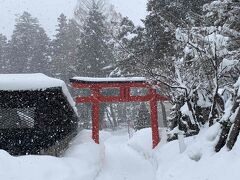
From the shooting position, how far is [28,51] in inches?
1945

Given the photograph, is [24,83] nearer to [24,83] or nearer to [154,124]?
[24,83]

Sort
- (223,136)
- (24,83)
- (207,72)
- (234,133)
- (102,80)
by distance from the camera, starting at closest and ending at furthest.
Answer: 1. (234,133)
2. (223,136)
3. (207,72)
4. (24,83)
5. (102,80)

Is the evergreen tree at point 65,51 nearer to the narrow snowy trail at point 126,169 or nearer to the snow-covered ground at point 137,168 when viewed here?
the narrow snowy trail at point 126,169

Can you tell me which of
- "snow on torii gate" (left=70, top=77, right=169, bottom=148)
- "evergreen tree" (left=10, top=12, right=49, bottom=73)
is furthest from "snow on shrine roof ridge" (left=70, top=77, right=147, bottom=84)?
"evergreen tree" (left=10, top=12, right=49, bottom=73)

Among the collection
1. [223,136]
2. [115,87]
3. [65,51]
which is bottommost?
[223,136]

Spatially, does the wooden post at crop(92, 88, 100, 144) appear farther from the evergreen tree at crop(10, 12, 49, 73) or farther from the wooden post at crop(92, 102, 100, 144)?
the evergreen tree at crop(10, 12, 49, 73)

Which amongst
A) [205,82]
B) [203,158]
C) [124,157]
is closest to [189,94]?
[205,82]

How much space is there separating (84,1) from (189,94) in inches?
1476

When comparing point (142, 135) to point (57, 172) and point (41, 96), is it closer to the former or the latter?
point (41, 96)

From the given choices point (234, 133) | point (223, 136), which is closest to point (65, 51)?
point (223, 136)

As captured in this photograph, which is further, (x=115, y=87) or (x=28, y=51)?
(x=28, y=51)

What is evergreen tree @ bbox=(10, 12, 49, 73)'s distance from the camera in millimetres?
48188

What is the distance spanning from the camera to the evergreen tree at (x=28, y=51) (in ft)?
158

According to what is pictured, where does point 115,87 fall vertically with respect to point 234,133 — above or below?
above
